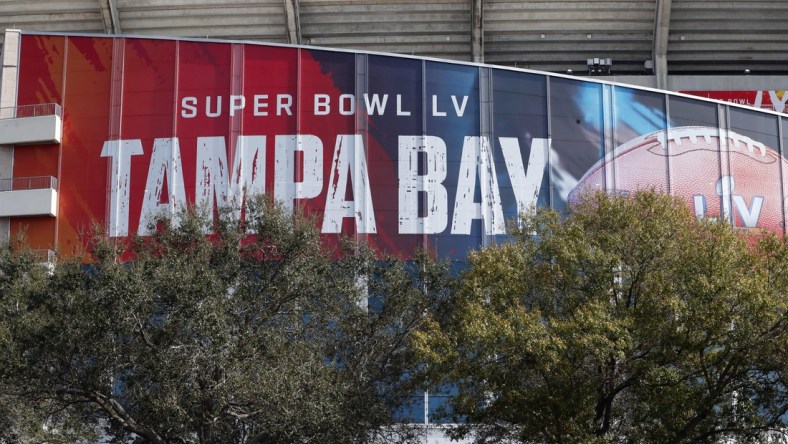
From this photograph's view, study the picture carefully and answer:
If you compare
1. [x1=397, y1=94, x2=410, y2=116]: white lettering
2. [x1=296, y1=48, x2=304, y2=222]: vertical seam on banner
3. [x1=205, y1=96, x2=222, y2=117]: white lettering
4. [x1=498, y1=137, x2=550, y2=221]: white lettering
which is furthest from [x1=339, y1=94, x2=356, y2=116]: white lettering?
[x1=498, y1=137, x2=550, y2=221]: white lettering

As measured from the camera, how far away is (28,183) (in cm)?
4528

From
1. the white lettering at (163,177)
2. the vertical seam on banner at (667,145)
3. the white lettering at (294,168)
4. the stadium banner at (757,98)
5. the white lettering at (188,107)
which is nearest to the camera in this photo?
the white lettering at (294,168)

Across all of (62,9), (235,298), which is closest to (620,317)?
(235,298)

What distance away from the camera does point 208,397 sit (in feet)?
83.1

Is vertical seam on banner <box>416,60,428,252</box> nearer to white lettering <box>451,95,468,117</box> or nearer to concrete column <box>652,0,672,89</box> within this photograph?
white lettering <box>451,95,468,117</box>

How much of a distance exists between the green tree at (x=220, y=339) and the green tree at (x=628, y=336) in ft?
9.65

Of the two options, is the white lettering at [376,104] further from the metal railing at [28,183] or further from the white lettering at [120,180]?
the metal railing at [28,183]

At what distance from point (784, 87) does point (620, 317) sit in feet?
100

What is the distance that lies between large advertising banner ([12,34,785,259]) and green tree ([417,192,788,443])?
55.6ft

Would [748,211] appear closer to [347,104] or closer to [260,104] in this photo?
[347,104]

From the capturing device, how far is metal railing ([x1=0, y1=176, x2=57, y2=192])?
147 ft

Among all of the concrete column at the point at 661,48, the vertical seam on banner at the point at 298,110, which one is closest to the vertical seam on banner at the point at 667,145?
the concrete column at the point at 661,48

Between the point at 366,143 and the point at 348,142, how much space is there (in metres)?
0.71

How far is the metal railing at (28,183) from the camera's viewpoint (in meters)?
44.9
